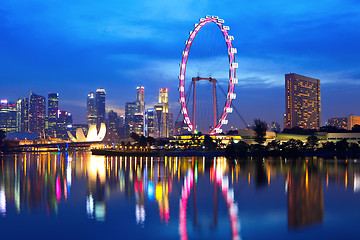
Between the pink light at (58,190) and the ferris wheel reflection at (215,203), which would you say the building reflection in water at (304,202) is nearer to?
the ferris wheel reflection at (215,203)

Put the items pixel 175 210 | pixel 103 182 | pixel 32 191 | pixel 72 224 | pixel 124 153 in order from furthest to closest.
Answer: pixel 124 153 → pixel 103 182 → pixel 32 191 → pixel 175 210 → pixel 72 224

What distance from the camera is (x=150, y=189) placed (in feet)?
89.3

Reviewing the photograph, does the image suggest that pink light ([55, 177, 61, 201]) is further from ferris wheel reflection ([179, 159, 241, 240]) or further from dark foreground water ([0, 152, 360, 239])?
ferris wheel reflection ([179, 159, 241, 240])

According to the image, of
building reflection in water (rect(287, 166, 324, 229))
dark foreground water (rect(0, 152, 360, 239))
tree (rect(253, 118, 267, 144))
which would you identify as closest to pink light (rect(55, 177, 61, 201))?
dark foreground water (rect(0, 152, 360, 239))

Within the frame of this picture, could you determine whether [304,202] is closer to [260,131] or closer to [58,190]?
[58,190]

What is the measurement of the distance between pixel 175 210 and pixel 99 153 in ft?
303

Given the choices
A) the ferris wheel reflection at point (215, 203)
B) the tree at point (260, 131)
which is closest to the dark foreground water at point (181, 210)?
the ferris wheel reflection at point (215, 203)

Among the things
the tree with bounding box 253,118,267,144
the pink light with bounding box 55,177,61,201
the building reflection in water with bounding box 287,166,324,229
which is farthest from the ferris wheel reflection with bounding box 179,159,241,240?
the tree with bounding box 253,118,267,144

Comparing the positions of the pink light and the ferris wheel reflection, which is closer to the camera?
the ferris wheel reflection

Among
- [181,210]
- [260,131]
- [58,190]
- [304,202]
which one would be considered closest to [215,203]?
[181,210]

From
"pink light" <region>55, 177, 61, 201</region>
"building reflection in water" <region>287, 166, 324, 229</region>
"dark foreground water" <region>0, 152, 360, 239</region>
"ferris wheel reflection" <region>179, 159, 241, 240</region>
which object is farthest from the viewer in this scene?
"pink light" <region>55, 177, 61, 201</region>

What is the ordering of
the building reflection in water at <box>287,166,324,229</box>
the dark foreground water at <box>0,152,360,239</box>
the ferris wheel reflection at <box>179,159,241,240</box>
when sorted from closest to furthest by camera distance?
the dark foreground water at <box>0,152,360,239</box>, the ferris wheel reflection at <box>179,159,241,240</box>, the building reflection in water at <box>287,166,324,229</box>

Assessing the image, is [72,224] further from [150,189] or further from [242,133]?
[242,133]

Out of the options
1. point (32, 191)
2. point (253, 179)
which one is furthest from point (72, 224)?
point (253, 179)
